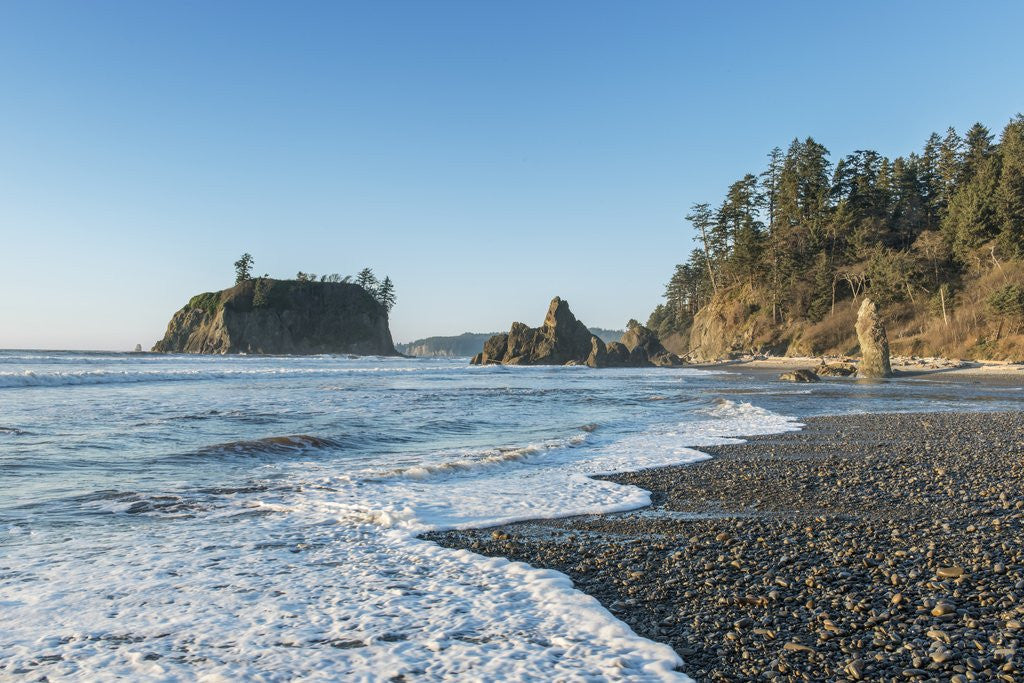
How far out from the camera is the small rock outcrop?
40.5 m

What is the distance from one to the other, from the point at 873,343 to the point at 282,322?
113245 millimetres

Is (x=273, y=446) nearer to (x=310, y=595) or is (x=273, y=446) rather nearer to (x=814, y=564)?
(x=310, y=595)

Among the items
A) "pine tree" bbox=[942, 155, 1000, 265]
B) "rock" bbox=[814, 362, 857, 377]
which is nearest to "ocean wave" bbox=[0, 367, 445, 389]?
"rock" bbox=[814, 362, 857, 377]

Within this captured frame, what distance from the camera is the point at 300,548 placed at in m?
6.22

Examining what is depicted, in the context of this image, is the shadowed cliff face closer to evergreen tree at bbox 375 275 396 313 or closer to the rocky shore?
evergreen tree at bbox 375 275 396 313

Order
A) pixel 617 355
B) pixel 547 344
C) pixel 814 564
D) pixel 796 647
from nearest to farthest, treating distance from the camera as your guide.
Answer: pixel 796 647 < pixel 814 564 < pixel 617 355 < pixel 547 344

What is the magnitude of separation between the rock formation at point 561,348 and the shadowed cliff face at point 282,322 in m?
60.0

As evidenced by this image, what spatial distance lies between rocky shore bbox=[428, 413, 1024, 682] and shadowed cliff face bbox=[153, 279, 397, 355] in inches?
4953

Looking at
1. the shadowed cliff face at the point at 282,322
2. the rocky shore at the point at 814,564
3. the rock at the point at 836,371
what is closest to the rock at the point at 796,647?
the rocky shore at the point at 814,564

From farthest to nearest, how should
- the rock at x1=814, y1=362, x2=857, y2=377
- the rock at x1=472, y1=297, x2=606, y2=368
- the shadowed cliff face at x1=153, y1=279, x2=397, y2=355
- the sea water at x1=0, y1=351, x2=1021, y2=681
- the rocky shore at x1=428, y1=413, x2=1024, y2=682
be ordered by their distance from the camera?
the shadowed cliff face at x1=153, y1=279, x2=397, y2=355 < the rock at x1=472, y1=297, x2=606, y2=368 < the rock at x1=814, y1=362, x2=857, y2=377 < the sea water at x1=0, y1=351, x2=1021, y2=681 < the rocky shore at x1=428, y1=413, x2=1024, y2=682

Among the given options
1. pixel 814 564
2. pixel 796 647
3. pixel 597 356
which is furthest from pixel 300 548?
pixel 597 356

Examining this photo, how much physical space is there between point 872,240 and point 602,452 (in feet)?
228

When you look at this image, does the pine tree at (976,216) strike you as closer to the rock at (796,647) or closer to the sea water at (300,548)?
the sea water at (300,548)

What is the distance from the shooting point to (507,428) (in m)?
16.7
